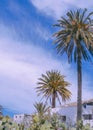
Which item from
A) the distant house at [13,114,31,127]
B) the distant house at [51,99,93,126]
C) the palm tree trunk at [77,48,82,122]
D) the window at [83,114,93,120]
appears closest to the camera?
the distant house at [13,114,31,127]

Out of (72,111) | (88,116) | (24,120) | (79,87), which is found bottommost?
(24,120)

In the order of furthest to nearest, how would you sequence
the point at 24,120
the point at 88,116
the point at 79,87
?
the point at 88,116
the point at 79,87
the point at 24,120

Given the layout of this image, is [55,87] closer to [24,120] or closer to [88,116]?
[88,116]

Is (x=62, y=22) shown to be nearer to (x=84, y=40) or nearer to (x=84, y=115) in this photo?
(x=84, y=40)

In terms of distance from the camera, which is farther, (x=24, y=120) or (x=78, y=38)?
(x=78, y=38)

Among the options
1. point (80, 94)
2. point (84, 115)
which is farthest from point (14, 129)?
point (84, 115)

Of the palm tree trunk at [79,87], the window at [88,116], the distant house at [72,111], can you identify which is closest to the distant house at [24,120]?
the distant house at [72,111]

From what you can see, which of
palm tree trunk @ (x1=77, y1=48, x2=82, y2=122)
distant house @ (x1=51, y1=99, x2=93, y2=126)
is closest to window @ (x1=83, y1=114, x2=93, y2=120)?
distant house @ (x1=51, y1=99, x2=93, y2=126)

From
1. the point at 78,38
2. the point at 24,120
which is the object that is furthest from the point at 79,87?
the point at 24,120

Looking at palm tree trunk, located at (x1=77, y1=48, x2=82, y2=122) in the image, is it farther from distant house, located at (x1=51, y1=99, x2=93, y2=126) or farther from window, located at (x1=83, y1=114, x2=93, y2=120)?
distant house, located at (x1=51, y1=99, x2=93, y2=126)

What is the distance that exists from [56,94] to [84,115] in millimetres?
7105

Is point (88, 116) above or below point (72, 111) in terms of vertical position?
below

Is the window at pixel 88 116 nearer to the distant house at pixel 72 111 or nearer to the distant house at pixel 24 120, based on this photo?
the distant house at pixel 72 111

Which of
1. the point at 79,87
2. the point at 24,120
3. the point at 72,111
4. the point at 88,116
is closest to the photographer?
the point at 24,120
